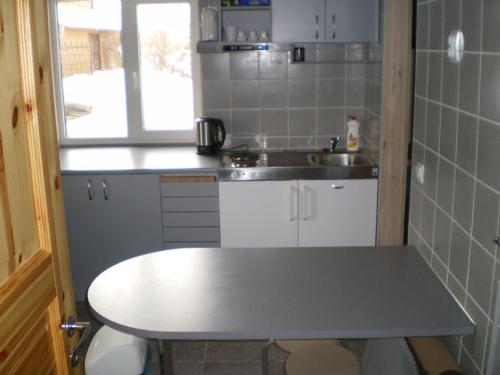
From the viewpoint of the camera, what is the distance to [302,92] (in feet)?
13.1

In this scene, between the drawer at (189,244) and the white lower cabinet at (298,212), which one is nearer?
the white lower cabinet at (298,212)

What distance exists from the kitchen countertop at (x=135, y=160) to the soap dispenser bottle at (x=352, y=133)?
2.93ft

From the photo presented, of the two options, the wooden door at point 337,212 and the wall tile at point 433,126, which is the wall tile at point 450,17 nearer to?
the wall tile at point 433,126

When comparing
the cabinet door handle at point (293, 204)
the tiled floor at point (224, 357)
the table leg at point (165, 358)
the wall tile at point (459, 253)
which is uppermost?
the wall tile at point (459, 253)

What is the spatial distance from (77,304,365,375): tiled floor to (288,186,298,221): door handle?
31.6 inches

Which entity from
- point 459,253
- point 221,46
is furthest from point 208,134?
point 459,253

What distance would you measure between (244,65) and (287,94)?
35 cm

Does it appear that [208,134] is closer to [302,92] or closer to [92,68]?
[302,92]

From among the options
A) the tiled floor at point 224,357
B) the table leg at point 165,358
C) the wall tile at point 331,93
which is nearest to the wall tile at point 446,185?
the table leg at point 165,358

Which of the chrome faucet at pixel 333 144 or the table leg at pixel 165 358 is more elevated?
the chrome faucet at pixel 333 144

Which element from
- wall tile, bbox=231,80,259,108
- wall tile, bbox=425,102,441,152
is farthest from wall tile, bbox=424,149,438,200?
wall tile, bbox=231,80,259,108

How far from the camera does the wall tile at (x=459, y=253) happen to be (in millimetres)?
1858

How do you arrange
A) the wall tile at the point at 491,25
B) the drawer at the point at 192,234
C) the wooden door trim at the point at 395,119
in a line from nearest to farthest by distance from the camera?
1. the wall tile at the point at 491,25
2. the wooden door trim at the point at 395,119
3. the drawer at the point at 192,234

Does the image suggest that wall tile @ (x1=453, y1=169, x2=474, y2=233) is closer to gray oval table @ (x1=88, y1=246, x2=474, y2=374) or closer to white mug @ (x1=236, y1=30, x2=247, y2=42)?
gray oval table @ (x1=88, y1=246, x2=474, y2=374)
